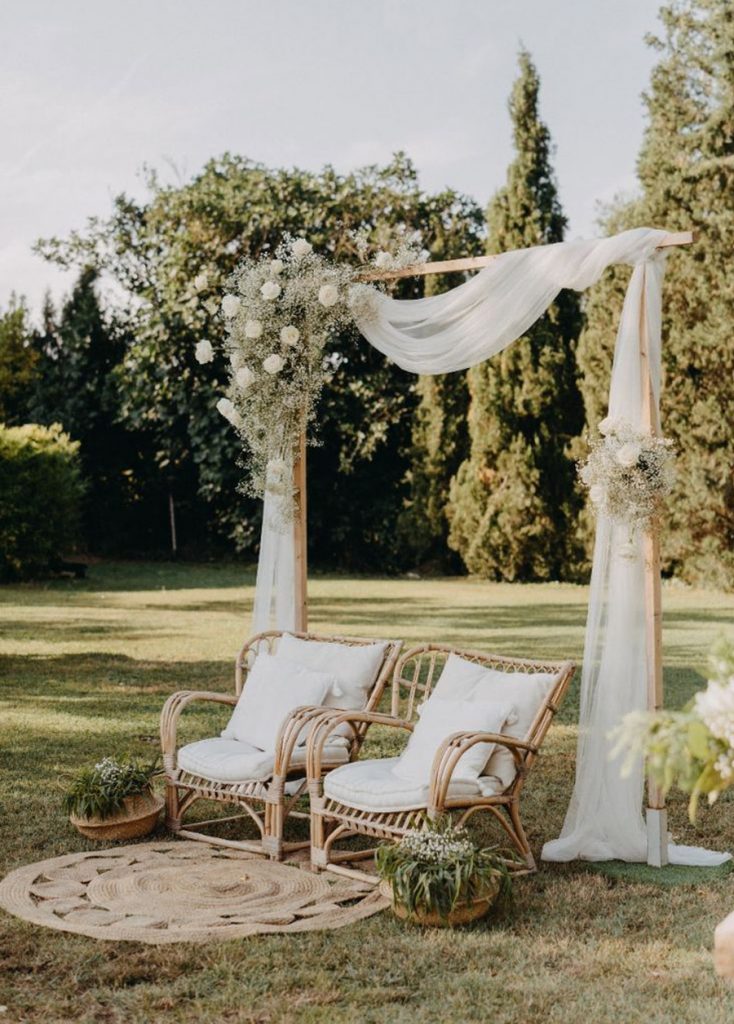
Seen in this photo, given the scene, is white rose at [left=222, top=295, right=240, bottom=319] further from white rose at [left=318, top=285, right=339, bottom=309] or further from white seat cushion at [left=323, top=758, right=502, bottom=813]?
white seat cushion at [left=323, top=758, right=502, bottom=813]

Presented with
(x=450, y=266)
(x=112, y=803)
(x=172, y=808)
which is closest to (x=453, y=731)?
(x=172, y=808)

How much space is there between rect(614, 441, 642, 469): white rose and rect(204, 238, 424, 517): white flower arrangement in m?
1.90

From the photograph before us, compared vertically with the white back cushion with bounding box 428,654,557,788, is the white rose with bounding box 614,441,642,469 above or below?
above

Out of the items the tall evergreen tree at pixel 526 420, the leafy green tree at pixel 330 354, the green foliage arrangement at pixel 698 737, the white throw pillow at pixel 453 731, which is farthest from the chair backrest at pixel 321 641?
the leafy green tree at pixel 330 354

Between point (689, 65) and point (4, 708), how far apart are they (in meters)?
13.9

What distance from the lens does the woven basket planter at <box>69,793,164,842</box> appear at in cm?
477

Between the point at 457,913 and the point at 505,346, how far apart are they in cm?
261

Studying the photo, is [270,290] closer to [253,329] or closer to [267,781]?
[253,329]

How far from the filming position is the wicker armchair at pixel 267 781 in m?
4.57

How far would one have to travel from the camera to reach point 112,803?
480 centimetres

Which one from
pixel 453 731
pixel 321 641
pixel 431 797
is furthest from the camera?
pixel 321 641

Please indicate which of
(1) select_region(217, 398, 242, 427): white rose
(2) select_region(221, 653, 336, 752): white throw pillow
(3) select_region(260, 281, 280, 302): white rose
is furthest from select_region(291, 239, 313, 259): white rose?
A: (2) select_region(221, 653, 336, 752): white throw pillow

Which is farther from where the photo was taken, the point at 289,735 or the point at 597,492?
the point at 597,492

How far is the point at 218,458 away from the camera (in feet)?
63.9
